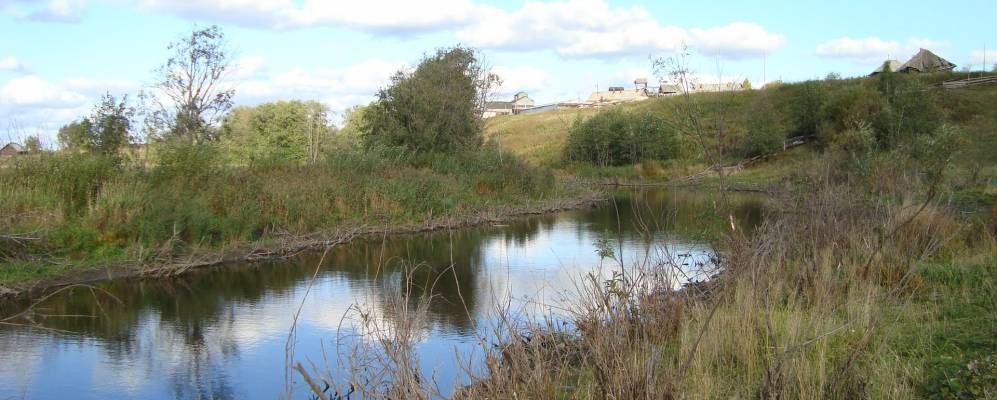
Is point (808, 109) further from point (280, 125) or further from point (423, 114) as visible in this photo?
point (280, 125)

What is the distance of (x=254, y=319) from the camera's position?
11.6 metres

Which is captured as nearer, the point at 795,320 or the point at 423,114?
the point at 795,320

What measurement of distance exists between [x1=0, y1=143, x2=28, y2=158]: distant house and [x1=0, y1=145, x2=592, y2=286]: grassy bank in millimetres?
886

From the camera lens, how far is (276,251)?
17156mm

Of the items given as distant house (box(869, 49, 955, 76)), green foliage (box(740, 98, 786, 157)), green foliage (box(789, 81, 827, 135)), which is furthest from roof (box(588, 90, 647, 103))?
green foliage (box(740, 98, 786, 157))

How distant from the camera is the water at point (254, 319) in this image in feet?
27.6

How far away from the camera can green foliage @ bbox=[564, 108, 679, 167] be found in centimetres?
4844

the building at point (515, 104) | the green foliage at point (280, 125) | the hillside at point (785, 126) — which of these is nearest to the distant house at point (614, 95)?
the building at point (515, 104)

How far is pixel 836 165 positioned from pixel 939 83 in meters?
50.3

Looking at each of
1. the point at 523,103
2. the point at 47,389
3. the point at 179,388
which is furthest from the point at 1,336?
the point at 523,103

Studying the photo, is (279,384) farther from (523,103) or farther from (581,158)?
(523,103)

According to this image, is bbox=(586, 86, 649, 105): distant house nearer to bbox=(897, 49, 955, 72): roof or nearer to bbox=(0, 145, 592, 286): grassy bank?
bbox=(897, 49, 955, 72): roof

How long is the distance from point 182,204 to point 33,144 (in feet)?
12.3

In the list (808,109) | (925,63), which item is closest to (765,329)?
(808,109)
